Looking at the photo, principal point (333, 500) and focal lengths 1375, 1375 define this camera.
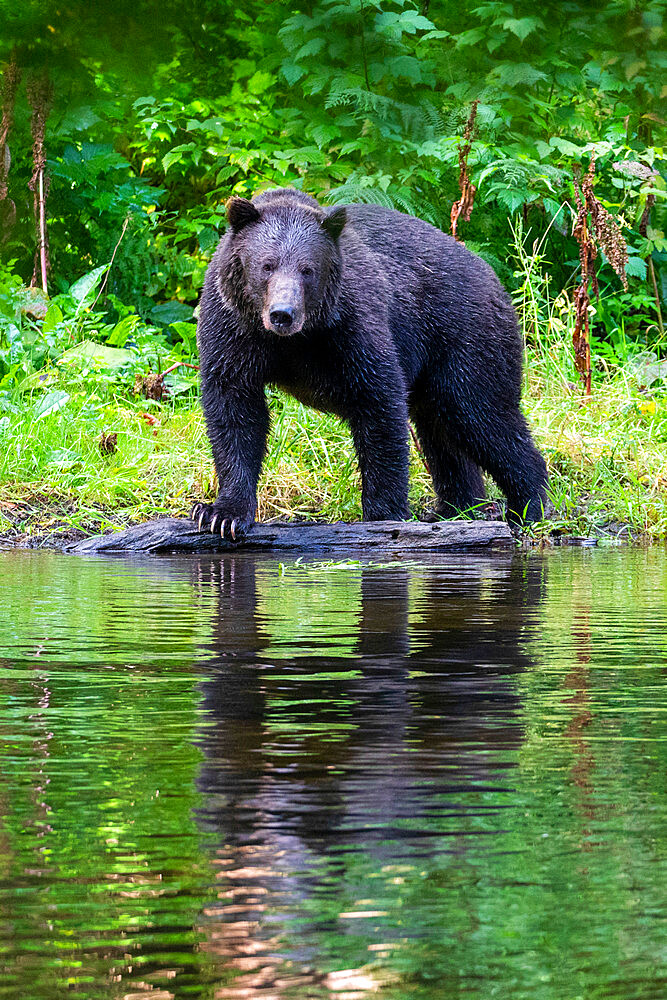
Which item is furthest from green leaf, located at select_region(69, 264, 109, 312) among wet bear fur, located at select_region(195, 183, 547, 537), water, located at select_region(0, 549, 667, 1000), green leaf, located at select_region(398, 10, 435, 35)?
green leaf, located at select_region(398, 10, 435, 35)

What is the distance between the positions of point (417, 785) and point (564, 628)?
69.0 inches

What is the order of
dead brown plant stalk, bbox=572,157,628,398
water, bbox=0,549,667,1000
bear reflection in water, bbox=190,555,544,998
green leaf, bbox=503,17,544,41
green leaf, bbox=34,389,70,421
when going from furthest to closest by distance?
green leaf, bbox=34,389,70,421
dead brown plant stalk, bbox=572,157,628,398
green leaf, bbox=503,17,544,41
bear reflection in water, bbox=190,555,544,998
water, bbox=0,549,667,1000

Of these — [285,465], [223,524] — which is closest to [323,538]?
[223,524]

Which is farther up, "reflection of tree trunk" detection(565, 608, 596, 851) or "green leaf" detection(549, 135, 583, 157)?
"green leaf" detection(549, 135, 583, 157)

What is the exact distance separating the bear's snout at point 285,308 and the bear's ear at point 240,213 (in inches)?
16.6

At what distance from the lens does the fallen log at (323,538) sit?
5734 mm

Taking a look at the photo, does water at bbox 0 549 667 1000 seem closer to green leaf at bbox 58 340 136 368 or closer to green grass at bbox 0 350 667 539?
green grass at bbox 0 350 667 539

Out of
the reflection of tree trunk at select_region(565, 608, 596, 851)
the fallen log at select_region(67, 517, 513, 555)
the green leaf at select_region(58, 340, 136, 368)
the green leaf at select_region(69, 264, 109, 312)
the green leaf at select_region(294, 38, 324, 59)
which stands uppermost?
the green leaf at select_region(69, 264, 109, 312)

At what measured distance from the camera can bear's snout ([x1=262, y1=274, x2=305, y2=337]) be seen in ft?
18.4

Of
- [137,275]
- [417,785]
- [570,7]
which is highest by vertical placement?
[137,275]

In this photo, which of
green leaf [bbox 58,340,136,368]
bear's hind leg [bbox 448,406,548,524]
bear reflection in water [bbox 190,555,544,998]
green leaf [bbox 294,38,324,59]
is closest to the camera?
bear reflection in water [bbox 190,555,544,998]

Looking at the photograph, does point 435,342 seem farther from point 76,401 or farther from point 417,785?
point 417,785

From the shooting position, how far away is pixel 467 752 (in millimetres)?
1701

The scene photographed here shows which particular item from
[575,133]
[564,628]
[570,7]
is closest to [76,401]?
[575,133]
